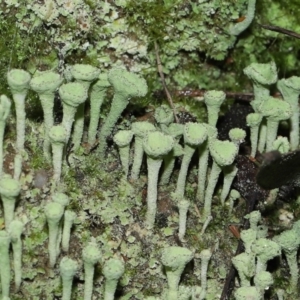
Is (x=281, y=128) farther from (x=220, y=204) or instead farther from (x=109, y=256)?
(x=109, y=256)

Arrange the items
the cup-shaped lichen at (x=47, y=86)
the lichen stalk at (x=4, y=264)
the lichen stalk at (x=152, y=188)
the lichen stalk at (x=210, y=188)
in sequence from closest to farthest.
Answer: the lichen stalk at (x=4, y=264), the cup-shaped lichen at (x=47, y=86), the lichen stalk at (x=152, y=188), the lichen stalk at (x=210, y=188)

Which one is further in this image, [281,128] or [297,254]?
[281,128]

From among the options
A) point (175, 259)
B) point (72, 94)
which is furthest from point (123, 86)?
point (175, 259)

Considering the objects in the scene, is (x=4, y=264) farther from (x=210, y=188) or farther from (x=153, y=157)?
(x=210, y=188)

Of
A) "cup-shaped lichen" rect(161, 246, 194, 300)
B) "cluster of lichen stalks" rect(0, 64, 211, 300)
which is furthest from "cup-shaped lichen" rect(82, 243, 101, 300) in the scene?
"cup-shaped lichen" rect(161, 246, 194, 300)

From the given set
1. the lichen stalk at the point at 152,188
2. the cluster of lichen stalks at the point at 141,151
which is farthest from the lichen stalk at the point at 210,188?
the lichen stalk at the point at 152,188

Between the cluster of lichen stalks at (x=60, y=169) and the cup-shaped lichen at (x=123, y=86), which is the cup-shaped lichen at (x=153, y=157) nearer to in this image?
the cluster of lichen stalks at (x=60, y=169)

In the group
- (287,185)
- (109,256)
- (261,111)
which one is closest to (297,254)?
(287,185)

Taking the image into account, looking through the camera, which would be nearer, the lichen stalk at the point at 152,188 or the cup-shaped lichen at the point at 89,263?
the cup-shaped lichen at the point at 89,263
